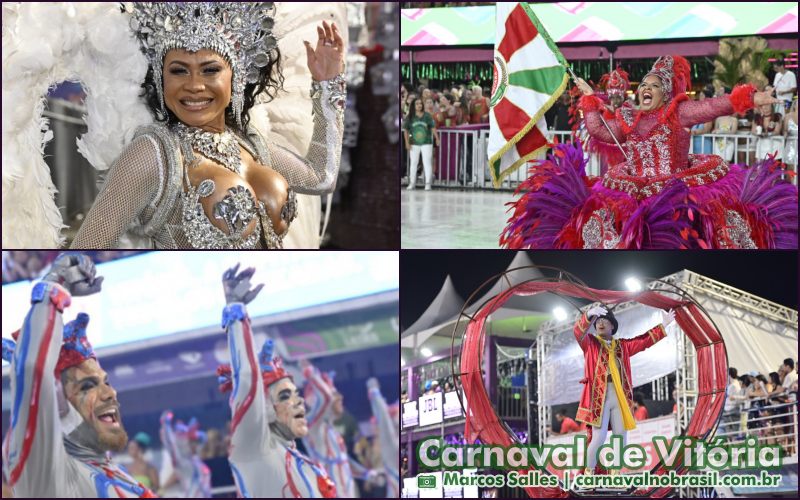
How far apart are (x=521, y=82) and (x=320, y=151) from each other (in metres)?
0.74

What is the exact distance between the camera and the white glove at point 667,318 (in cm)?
241

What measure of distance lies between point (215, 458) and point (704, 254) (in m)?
1.40

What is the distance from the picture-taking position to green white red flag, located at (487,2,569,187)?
268cm

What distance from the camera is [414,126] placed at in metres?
2.96

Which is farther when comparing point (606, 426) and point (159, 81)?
point (606, 426)

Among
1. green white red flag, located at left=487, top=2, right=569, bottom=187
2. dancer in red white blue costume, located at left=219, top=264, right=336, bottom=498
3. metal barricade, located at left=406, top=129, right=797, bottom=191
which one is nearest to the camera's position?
dancer in red white blue costume, located at left=219, top=264, right=336, bottom=498

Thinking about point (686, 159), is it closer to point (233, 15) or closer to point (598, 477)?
point (598, 477)

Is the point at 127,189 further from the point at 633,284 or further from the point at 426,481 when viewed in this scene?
the point at 633,284

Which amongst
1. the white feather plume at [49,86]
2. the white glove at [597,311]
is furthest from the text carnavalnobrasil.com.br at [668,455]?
the white feather plume at [49,86]

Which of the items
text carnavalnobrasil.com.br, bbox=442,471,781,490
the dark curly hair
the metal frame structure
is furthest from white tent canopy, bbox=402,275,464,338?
the dark curly hair

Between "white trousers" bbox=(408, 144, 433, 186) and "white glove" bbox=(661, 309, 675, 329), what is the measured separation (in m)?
0.90

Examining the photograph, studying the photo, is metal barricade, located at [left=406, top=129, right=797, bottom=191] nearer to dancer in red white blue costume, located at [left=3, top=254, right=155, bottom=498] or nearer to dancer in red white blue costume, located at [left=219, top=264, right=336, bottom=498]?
dancer in red white blue costume, located at [left=219, top=264, right=336, bottom=498]

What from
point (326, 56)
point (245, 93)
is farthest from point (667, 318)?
point (245, 93)

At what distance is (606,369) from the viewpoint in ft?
7.82
